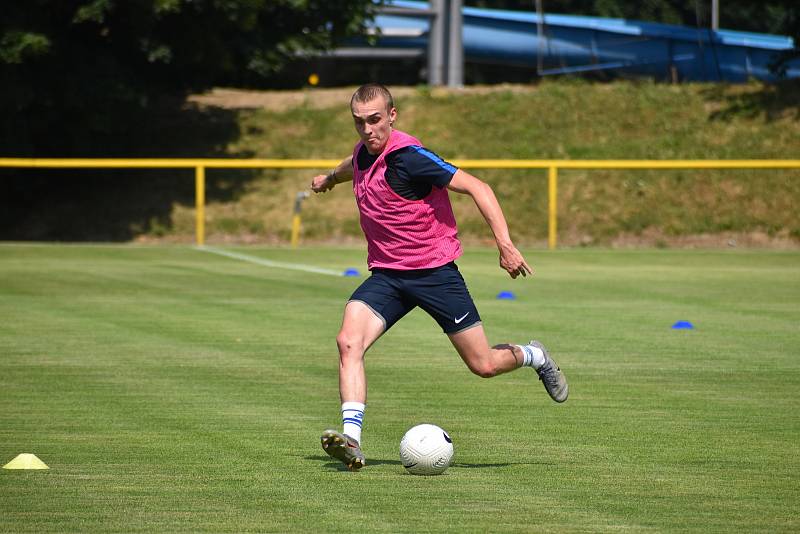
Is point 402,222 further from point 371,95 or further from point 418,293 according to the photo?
point 371,95

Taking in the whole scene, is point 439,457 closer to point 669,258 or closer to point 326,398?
point 326,398

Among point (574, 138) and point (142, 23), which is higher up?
point (142, 23)

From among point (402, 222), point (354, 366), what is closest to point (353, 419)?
point (354, 366)

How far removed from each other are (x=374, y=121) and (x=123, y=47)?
81.9 feet

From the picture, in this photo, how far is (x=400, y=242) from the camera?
726cm

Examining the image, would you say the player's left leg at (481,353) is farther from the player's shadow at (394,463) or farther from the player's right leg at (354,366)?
the player's shadow at (394,463)

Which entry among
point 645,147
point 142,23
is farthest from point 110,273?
point 645,147

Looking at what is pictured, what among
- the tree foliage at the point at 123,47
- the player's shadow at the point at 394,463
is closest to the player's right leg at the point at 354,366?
the player's shadow at the point at 394,463

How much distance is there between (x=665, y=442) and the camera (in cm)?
768

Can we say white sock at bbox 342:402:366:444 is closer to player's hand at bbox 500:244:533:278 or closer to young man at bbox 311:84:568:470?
young man at bbox 311:84:568:470

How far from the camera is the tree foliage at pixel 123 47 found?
27547mm

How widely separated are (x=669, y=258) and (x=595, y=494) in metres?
18.9

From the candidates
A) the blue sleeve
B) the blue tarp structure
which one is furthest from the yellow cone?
the blue tarp structure

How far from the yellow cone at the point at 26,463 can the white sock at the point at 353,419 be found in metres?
1.52
